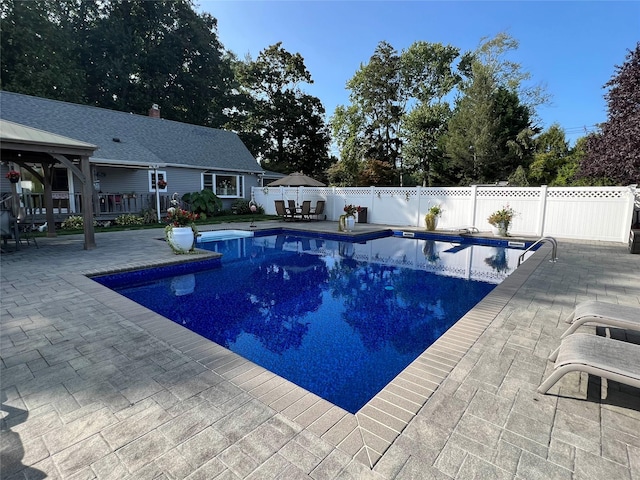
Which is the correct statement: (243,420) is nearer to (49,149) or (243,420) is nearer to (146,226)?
(49,149)

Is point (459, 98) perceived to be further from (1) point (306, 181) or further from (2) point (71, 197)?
(2) point (71, 197)

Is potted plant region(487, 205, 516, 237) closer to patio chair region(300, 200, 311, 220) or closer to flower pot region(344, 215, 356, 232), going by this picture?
flower pot region(344, 215, 356, 232)

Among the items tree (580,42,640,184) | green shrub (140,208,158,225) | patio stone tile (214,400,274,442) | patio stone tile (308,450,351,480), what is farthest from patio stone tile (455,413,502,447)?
green shrub (140,208,158,225)

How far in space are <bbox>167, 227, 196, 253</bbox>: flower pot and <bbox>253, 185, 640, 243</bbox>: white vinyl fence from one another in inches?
404

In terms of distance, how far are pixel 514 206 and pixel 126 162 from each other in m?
15.5

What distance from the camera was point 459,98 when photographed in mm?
25781

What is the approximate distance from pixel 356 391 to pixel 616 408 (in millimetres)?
1941

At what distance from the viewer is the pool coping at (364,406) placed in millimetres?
1963

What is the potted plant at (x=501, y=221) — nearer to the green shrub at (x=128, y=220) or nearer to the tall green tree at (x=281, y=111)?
the green shrub at (x=128, y=220)

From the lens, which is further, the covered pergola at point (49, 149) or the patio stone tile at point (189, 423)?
the covered pergola at point (49, 149)

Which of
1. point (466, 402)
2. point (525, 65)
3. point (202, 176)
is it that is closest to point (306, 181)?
point (202, 176)

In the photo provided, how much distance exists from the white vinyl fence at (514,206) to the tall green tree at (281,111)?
14212mm

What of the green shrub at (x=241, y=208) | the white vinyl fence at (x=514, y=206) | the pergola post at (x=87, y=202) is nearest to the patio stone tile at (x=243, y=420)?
the pergola post at (x=87, y=202)

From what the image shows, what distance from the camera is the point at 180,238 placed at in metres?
7.65
